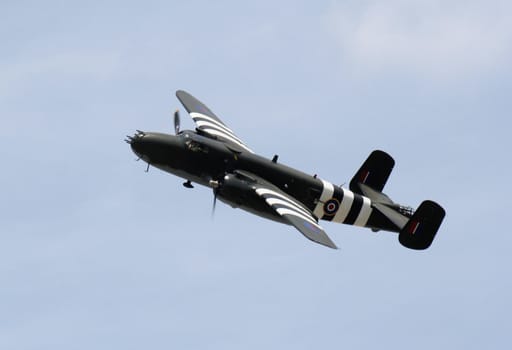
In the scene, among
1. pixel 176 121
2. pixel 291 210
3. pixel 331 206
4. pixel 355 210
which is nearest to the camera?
pixel 291 210

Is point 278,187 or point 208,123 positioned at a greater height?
point 208,123

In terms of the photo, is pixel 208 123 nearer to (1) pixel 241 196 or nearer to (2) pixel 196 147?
(2) pixel 196 147

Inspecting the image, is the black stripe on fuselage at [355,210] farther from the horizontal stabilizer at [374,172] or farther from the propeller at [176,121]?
the propeller at [176,121]

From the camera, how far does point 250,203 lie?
55562 millimetres

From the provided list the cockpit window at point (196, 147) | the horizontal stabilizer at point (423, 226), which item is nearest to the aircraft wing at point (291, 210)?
the cockpit window at point (196, 147)

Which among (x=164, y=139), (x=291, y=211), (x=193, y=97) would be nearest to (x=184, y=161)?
(x=164, y=139)

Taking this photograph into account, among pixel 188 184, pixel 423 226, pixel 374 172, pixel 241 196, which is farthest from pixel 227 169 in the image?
pixel 423 226

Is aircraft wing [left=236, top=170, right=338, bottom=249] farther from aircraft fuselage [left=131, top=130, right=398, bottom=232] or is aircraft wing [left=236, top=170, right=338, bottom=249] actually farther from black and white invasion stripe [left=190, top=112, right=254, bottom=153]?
black and white invasion stripe [left=190, top=112, right=254, bottom=153]

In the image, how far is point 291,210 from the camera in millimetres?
55062

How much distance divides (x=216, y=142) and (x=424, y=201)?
33.6 feet

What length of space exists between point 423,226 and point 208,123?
41.0ft

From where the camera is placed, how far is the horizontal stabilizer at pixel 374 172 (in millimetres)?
62125

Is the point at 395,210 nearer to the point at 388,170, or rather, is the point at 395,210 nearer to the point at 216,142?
the point at 388,170

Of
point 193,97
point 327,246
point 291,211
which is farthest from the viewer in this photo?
point 193,97
